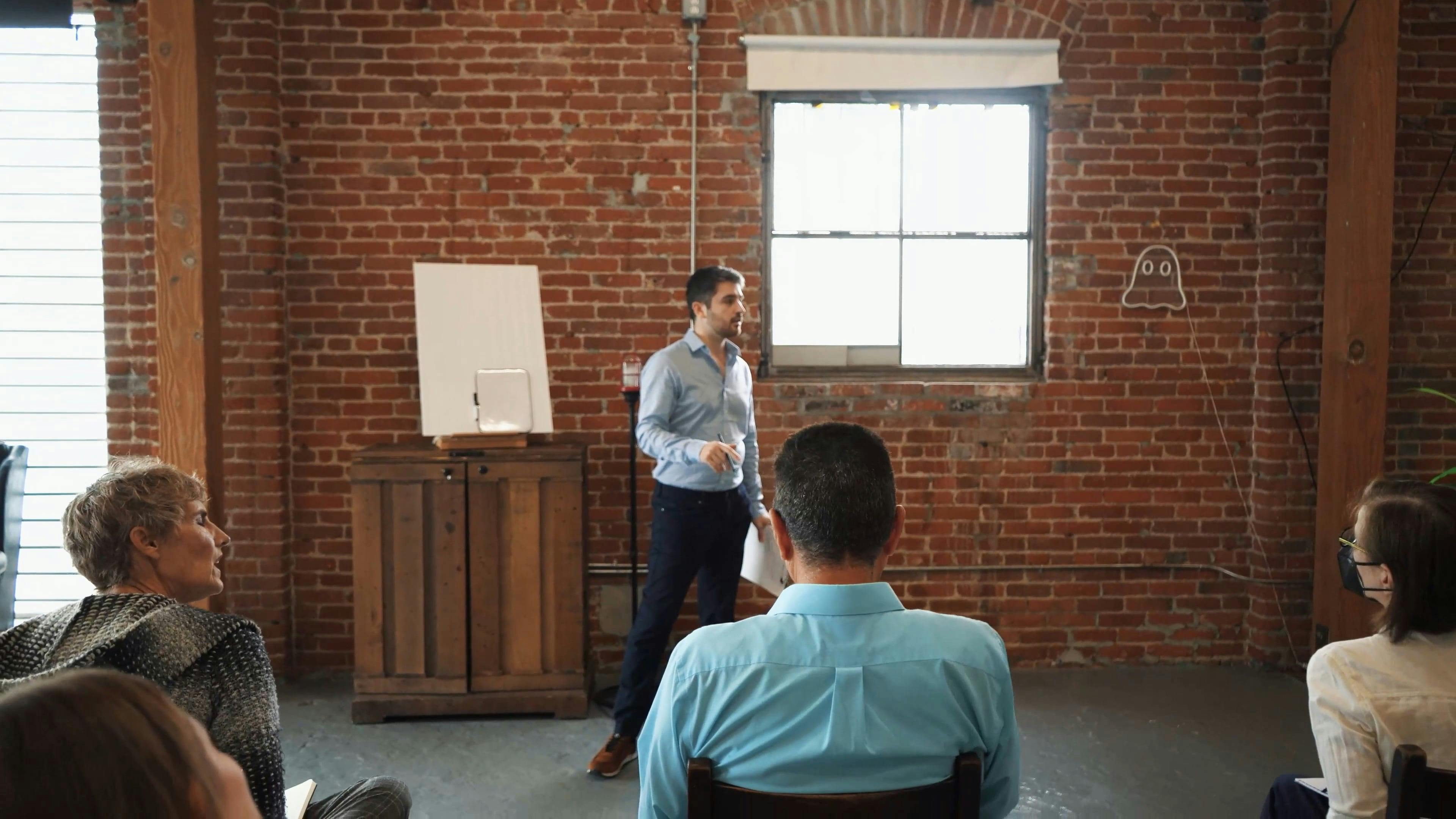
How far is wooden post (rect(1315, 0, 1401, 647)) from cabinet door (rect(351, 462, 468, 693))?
3.54m

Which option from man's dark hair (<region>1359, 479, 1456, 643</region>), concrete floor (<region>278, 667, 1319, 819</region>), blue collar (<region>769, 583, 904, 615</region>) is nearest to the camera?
blue collar (<region>769, 583, 904, 615</region>)

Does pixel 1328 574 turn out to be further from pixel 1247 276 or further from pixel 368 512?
pixel 368 512

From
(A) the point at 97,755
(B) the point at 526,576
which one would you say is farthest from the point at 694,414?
(A) the point at 97,755

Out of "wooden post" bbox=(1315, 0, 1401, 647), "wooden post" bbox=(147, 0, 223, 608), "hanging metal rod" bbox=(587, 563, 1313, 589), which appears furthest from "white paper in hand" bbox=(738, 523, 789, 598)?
"wooden post" bbox=(1315, 0, 1401, 647)

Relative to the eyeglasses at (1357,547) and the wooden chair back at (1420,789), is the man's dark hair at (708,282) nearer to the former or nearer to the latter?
the eyeglasses at (1357,547)

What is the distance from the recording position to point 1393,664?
1746mm

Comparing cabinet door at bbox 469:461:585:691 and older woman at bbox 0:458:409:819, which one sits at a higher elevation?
older woman at bbox 0:458:409:819

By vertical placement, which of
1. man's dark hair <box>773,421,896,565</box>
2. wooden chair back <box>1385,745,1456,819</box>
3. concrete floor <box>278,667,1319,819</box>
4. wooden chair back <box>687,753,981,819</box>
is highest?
man's dark hair <box>773,421,896,565</box>

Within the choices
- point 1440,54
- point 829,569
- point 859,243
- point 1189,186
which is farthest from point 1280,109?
point 829,569

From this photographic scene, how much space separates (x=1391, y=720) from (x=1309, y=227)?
10.7ft

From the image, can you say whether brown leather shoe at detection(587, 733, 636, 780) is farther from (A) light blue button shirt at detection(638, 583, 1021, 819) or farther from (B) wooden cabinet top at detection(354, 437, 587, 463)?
(A) light blue button shirt at detection(638, 583, 1021, 819)

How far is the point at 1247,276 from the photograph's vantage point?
4.44 metres

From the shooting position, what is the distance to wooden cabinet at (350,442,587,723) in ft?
12.5

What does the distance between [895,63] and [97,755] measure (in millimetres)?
4081
